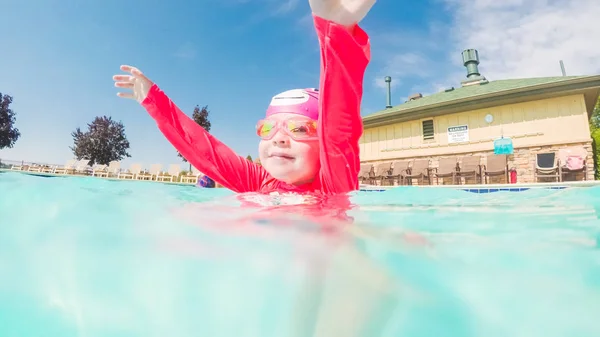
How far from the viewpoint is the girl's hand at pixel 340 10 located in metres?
1.68

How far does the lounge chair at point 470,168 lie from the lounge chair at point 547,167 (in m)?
1.72

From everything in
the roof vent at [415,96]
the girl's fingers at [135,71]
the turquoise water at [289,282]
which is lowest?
the turquoise water at [289,282]

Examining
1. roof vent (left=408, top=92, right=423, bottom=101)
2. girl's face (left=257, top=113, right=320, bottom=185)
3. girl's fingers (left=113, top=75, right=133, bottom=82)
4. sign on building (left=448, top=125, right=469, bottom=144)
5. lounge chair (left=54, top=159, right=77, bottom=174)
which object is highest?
roof vent (left=408, top=92, right=423, bottom=101)

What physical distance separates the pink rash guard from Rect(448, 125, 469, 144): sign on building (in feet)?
41.5

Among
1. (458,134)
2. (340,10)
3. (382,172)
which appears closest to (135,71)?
(340,10)

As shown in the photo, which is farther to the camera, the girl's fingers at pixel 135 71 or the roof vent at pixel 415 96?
the roof vent at pixel 415 96

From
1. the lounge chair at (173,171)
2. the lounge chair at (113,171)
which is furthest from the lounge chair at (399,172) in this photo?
the lounge chair at (113,171)

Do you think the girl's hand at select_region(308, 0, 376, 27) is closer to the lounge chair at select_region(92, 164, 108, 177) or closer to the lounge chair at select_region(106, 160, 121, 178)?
the lounge chair at select_region(106, 160, 121, 178)

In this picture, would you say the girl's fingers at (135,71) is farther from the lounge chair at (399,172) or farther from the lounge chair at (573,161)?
the lounge chair at (573,161)

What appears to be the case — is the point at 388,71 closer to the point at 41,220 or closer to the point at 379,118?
the point at 379,118

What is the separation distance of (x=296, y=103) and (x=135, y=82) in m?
1.43

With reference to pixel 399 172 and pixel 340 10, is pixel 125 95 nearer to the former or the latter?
pixel 340 10

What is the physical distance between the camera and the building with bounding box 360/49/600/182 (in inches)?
459

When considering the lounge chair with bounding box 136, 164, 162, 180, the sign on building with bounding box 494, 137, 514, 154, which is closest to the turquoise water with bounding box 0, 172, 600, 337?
the sign on building with bounding box 494, 137, 514, 154
